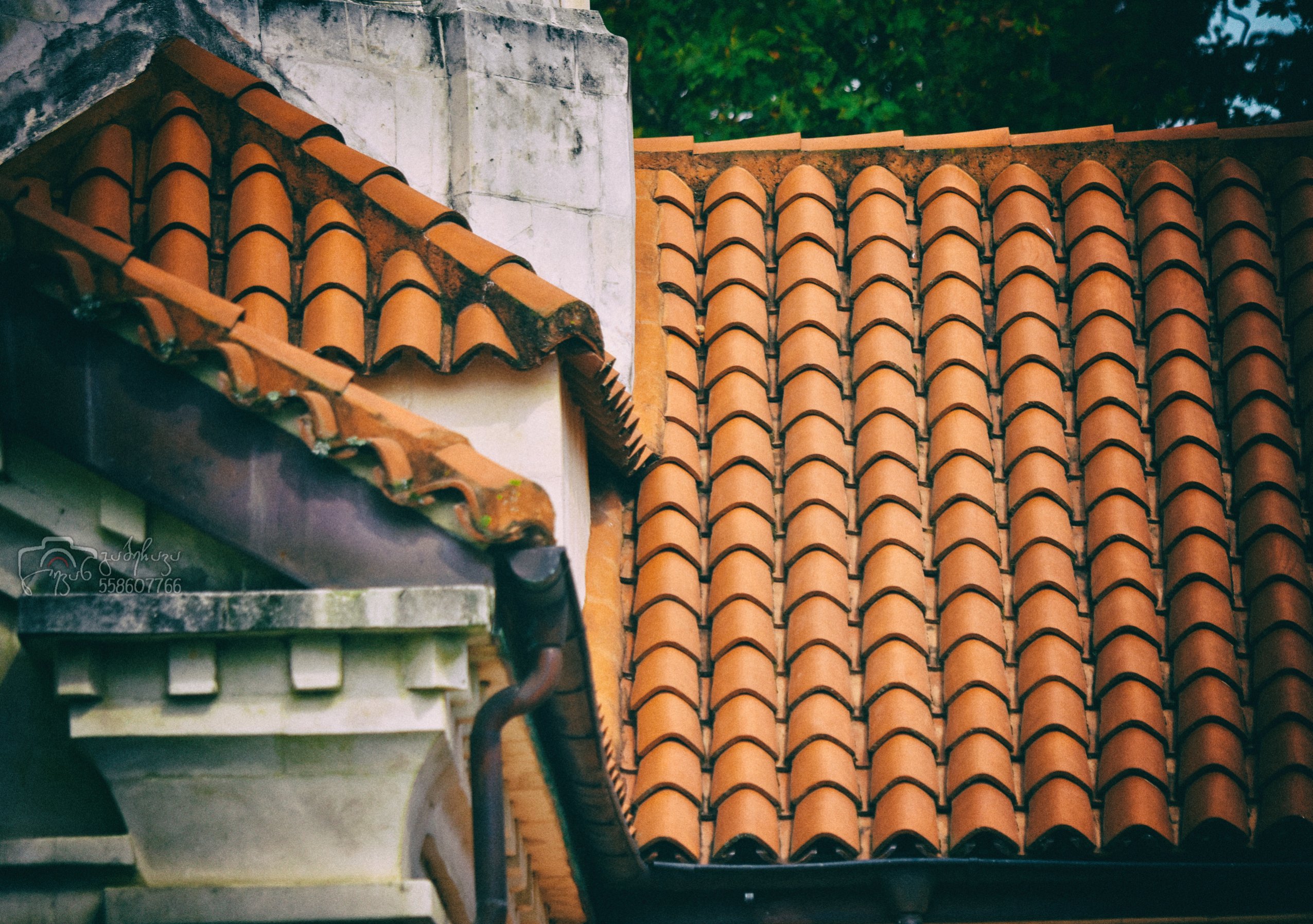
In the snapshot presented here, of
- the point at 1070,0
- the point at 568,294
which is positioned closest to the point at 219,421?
the point at 568,294

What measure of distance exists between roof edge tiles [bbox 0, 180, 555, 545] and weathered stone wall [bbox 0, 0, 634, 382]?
2162mm

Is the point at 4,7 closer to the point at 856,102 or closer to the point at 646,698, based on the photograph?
the point at 646,698

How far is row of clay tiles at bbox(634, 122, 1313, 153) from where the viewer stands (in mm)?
7672

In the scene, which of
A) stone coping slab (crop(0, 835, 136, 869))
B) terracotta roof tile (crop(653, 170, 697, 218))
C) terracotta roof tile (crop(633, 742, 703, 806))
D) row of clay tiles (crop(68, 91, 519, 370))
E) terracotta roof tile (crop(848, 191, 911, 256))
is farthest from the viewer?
terracotta roof tile (crop(653, 170, 697, 218))

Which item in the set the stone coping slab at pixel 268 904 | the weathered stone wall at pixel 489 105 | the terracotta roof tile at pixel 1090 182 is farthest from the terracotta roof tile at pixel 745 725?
the terracotta roof tile at pixel 1090 182

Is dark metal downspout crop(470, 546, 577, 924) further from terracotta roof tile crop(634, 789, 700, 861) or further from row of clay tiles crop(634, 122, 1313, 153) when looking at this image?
row of clay tiles crop(634, 122, 1313, 153)

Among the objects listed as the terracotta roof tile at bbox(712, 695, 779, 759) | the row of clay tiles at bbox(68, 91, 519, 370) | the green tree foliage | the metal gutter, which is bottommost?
the metal gutter

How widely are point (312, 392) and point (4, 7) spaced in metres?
2.31

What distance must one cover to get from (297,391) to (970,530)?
11.1 feet

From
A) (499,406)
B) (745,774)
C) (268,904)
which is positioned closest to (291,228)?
(499,406)

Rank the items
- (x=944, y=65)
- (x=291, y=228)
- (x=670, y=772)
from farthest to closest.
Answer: (x=944, y=65)
(x=670, y=772)
(x=291, y=228)

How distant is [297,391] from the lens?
379cm

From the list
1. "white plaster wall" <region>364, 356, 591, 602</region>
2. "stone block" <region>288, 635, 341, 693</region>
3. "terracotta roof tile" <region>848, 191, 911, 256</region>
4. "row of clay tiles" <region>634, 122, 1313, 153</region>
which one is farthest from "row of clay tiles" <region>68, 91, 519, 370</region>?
"row of clay tiles" <region>634, 122, 1313, 153</region>

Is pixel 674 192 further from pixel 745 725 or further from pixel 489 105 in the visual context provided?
pixel 745 725
